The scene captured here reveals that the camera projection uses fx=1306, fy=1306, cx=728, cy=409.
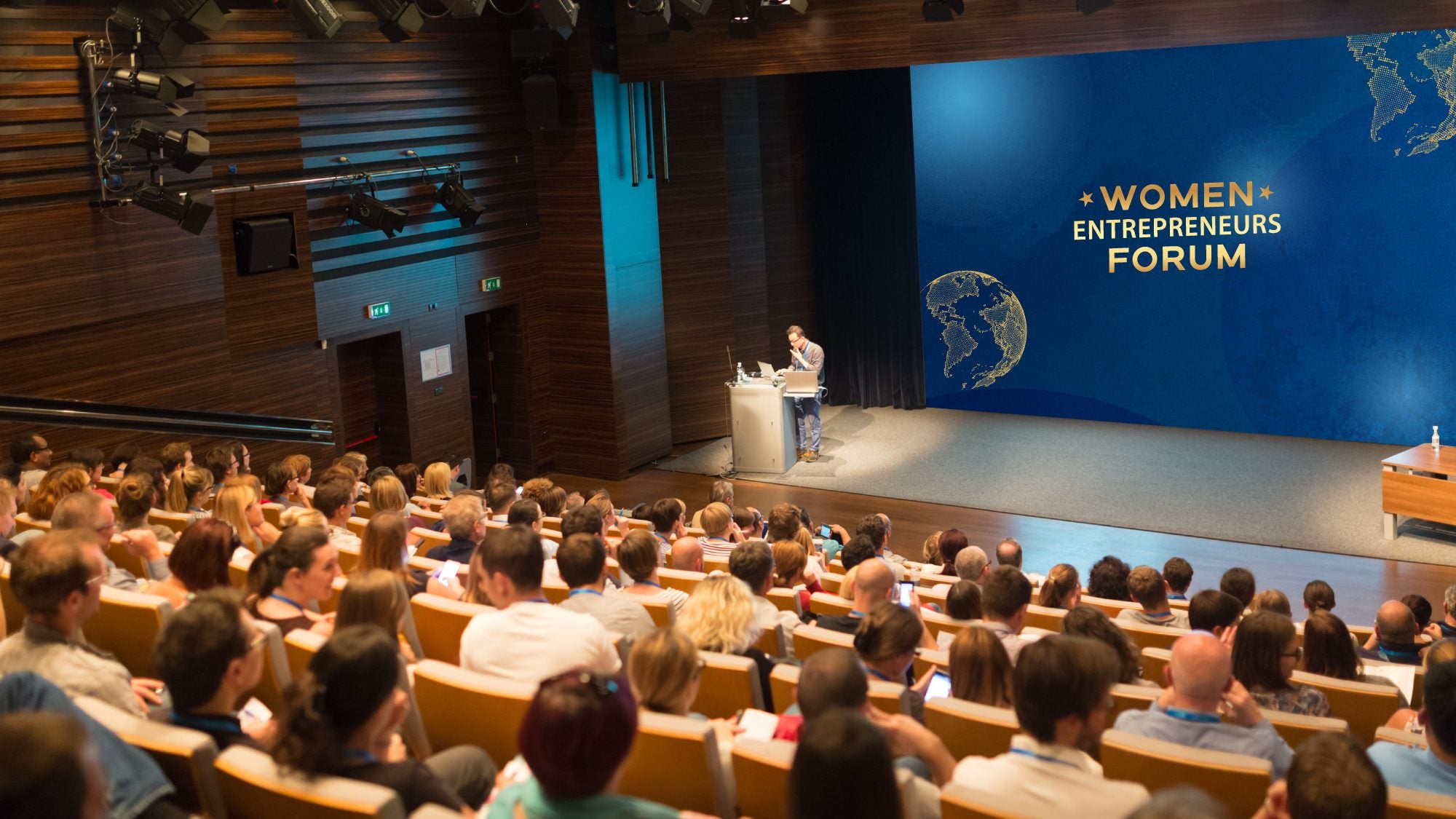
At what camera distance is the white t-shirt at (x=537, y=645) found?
3.55 m

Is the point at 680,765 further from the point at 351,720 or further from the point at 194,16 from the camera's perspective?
the point at 194,16

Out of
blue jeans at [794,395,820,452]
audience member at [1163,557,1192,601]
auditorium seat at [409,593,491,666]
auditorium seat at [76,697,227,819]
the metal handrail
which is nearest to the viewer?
auditorium seat at [76,697,227,819]

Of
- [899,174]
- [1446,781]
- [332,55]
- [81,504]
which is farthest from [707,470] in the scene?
[1446,781]

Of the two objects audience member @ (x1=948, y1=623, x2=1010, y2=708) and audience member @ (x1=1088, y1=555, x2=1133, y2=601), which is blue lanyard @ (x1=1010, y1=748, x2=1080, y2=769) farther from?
audience member @ (x1=1088, y1=555, x2=1133, y2=601)

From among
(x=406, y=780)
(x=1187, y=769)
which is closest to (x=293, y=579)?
(x=406, y=780)

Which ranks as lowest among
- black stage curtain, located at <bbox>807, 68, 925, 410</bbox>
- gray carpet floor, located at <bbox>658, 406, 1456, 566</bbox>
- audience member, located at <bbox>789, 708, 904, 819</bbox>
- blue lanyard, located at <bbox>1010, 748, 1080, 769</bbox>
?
gray carpet floor, located at <bbox>658, 406, 1456, 566</bbox>

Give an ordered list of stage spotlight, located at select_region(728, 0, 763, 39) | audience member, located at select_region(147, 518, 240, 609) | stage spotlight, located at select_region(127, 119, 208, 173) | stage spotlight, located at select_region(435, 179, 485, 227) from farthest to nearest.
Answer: stage spotlight, located at select_region(435, 179, 485, 227), stage spotlight, located at select_region(728, 0, 763, 39), stage spotlight, located at select_region(127, 119, 208, 173), audience member, located at select_region(147, 518, 240, 609)

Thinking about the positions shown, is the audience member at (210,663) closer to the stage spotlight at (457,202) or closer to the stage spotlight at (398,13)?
the stage spotlight at (398,13)

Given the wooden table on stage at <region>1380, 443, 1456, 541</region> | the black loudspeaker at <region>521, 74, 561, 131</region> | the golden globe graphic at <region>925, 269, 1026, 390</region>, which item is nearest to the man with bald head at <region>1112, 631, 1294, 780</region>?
the wooden table on stage at <region>1380, 443, 1456, 541</region>

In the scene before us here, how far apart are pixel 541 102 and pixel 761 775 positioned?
8.93 m

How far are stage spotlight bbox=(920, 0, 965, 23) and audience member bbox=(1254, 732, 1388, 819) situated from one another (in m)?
7.40

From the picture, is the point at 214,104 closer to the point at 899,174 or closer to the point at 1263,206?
the point at 899,174

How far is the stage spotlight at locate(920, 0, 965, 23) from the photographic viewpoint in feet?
29.9

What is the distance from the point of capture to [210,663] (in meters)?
2.91
